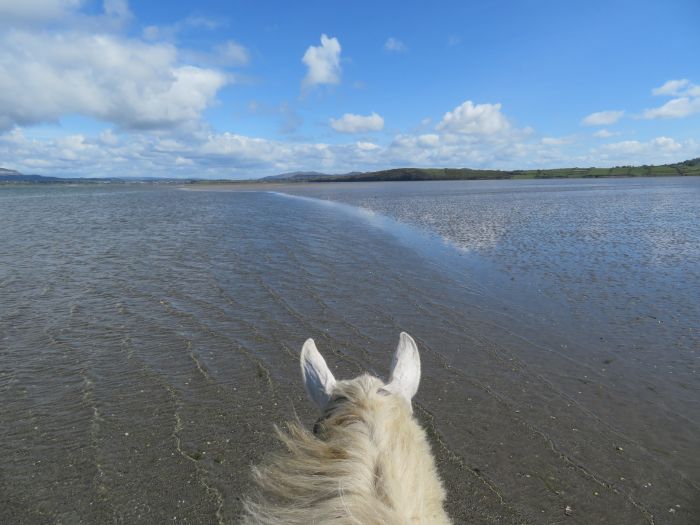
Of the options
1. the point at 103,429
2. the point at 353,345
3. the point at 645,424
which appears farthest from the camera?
the point at 353,345

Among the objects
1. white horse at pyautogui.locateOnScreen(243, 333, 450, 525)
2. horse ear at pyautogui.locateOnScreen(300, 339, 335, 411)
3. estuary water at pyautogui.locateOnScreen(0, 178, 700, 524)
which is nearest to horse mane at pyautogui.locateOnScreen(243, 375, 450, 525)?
white horse at pyautogui.locateOnScreen(243, 333, 450, 525)

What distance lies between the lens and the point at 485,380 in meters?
7.19

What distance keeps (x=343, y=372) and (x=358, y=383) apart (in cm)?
512

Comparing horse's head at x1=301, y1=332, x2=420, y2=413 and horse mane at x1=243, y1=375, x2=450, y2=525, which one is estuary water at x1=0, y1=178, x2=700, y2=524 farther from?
horse mane at x1=243, y1=375, x2=450, y2=525

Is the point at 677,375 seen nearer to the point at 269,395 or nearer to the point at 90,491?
the point at 269,395

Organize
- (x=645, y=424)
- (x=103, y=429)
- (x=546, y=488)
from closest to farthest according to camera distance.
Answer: (x=546, y=488) < (x=103, y=429) < (x=645, y=424)

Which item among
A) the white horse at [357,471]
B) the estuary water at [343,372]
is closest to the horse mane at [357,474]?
the white horse at [357,471]

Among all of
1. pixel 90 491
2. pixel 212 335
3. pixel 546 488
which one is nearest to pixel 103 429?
pixel 90 491

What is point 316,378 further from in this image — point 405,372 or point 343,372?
point 343,372

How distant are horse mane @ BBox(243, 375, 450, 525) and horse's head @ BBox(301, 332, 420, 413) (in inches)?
1.3

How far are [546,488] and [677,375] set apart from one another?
4.55 m

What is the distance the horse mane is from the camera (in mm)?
1649

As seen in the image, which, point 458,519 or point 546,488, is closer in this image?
point 458,519

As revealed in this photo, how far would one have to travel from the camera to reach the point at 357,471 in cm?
176
